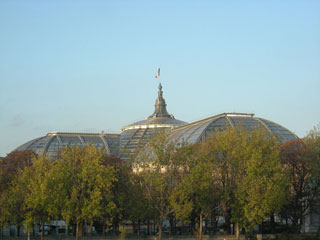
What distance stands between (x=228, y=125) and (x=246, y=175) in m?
49.8

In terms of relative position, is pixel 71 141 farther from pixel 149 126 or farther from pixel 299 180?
pixel 299 180

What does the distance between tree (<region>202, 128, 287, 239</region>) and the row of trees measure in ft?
0.45

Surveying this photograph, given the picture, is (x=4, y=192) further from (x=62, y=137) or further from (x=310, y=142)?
(x=62, y=137)

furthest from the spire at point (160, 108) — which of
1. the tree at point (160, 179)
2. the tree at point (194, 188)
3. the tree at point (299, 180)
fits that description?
the tree at point (160, 179)

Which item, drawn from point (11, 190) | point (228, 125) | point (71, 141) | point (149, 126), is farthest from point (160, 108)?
point (11, 190)

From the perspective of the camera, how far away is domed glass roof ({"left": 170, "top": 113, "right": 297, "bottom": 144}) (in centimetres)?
12619

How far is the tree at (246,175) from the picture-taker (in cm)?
7306

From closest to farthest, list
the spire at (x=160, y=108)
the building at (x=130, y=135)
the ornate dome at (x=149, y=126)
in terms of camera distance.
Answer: the building at (x=130, y=135)
the ornate dome at (x=149, y=126)
the spire at (x=160, y=108)

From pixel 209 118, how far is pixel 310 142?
1949 inches

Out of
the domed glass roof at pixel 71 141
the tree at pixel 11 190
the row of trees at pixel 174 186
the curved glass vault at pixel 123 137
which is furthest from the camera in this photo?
the domed glass roof at pixel 71 141

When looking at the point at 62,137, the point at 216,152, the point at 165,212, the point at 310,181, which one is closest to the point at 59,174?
the point at 165,212

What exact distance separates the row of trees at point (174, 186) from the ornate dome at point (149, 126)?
83.5m

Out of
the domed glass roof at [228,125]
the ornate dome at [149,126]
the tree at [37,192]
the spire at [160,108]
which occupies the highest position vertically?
the spire at [160,108]

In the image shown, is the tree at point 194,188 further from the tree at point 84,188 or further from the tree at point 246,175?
the tree at point 84,188
